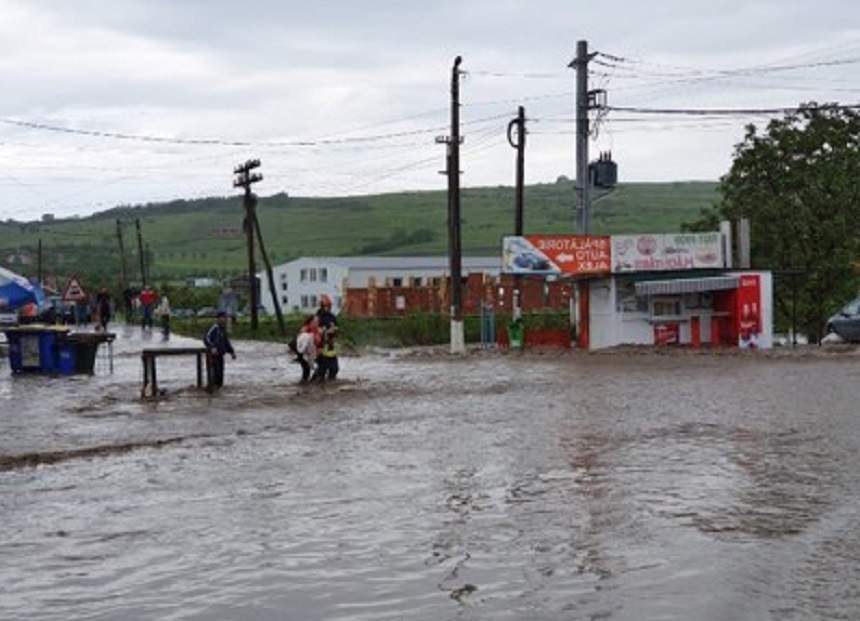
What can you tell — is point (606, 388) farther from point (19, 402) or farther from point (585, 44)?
point (585, 44)

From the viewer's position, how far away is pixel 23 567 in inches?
364

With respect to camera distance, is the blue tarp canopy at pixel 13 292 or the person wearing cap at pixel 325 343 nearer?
the person wearing cap at pixel 325 343

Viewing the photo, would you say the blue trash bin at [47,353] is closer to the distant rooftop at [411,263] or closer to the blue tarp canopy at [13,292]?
the blue tarp canopy at [13,292]

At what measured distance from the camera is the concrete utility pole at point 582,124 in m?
37.7

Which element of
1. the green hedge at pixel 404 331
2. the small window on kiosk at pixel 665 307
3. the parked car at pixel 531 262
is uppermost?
the parked car at pixel 531 262

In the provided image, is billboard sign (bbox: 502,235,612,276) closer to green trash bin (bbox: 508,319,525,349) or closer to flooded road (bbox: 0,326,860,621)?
green trash bin (bbox: 508,319,525,349)

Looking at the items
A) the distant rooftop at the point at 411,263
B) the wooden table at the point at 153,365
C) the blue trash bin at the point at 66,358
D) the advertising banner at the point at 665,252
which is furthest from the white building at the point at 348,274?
the wooden table at the point at 153,365

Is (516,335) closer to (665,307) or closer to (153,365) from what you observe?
A: (665,307)

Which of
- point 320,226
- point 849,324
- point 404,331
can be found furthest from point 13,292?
point 320,226

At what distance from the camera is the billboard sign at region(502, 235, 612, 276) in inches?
1486

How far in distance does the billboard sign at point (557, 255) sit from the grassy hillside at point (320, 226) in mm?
84267

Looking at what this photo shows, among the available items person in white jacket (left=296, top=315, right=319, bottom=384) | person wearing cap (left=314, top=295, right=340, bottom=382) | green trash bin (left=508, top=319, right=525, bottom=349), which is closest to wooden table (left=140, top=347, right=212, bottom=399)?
person in white jacket (left=296, top=315, right=319, bottom=384)

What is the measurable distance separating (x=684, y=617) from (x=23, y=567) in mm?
4791

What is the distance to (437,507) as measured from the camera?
11242mm
